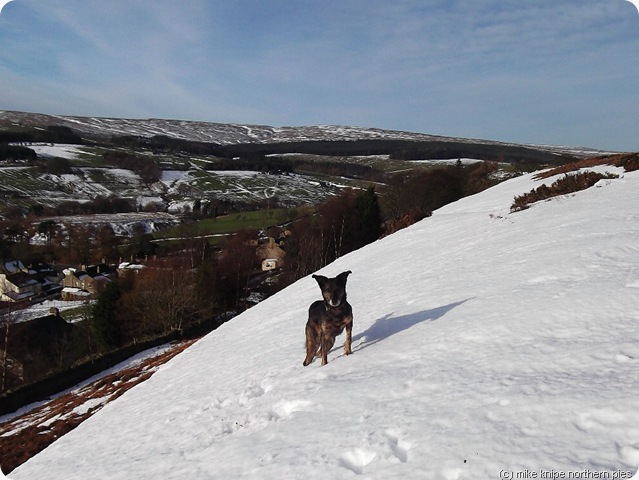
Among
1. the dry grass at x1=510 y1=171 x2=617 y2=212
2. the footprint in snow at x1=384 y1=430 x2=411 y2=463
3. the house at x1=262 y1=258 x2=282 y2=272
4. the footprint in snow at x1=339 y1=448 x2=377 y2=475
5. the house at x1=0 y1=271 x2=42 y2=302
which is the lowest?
the house at x1=0 y1=271 x2=42 y2=302

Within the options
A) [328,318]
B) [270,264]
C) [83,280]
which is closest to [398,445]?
[328,318]

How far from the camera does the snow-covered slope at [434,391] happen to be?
3660mm

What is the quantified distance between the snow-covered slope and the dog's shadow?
0.16 ft

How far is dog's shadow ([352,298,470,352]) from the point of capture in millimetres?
7332

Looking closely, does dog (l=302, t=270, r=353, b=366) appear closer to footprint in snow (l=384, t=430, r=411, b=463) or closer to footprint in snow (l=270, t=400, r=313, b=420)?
footprint in snow (l=270, t=400, r=313, b=420)

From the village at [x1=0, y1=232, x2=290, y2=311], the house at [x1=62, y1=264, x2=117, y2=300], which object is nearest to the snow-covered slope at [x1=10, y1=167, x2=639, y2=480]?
the village at [x1=0, y1=232, x2=290, y2=311]

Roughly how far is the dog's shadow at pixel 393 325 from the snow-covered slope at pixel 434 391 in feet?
0.16

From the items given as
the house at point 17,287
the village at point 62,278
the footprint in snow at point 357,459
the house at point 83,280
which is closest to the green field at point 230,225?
the village at point 62,278

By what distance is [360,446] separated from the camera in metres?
4.18

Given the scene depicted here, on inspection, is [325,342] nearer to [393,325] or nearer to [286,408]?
[286,408]

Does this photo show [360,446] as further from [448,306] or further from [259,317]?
[259,317]

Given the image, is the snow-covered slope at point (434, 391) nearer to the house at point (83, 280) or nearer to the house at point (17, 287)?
the house at point (83, 280)

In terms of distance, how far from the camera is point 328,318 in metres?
6.50

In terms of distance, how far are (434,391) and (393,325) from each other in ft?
9.87
